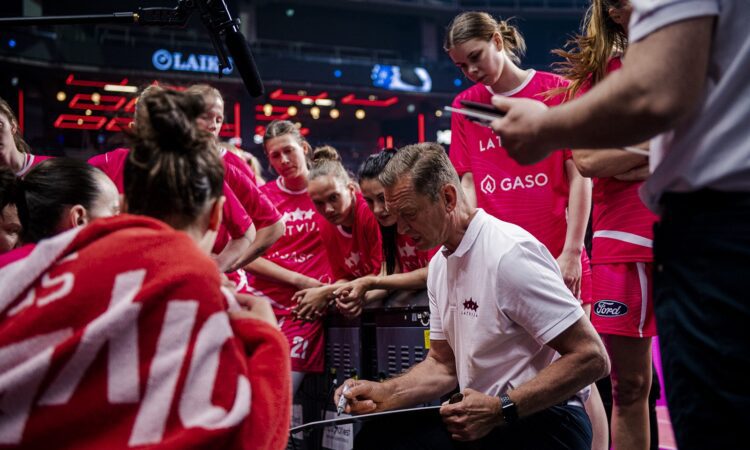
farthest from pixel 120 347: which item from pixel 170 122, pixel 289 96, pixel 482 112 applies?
pixel 289 96

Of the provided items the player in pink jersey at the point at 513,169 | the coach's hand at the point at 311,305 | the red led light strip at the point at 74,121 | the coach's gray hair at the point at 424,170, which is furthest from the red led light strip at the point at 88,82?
the coach's gray hair at the point at 424,170

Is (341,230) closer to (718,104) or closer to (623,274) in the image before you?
(623,274)

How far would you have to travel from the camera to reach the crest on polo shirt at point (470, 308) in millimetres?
2146

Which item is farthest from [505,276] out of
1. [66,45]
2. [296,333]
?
[66,45]

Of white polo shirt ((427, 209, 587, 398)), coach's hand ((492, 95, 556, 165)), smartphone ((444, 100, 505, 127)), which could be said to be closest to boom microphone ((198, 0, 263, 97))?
white polo shirt ((427, 209, 587, 398))

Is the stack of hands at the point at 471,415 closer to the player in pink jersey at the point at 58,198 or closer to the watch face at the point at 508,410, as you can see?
the watch face at the point at 508,410

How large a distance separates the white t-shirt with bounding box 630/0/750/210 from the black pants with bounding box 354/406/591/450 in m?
1.14

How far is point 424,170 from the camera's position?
2281 mm

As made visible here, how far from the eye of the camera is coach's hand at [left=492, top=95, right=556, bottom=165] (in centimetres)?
117

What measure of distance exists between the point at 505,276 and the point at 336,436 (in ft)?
6.39

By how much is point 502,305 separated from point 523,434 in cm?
38

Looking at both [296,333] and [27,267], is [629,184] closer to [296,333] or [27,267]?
[27,267]

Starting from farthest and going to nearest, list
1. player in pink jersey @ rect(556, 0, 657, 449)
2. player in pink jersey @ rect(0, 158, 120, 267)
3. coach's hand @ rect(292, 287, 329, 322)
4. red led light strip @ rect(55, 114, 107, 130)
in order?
1. red led light strip @ rect(55, 114, 107, 130)
2. coach's hand @ rect(292, 287, 329, 322)
3. player in pink jersey @ rect(556, 0, 657, 449)
4. player in pink jersey @ rect(0, 158, 120, 267)

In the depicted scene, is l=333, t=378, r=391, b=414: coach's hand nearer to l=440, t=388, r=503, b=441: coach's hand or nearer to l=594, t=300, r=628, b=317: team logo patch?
l=440, t=388, r=503, b=441: coach's hand
